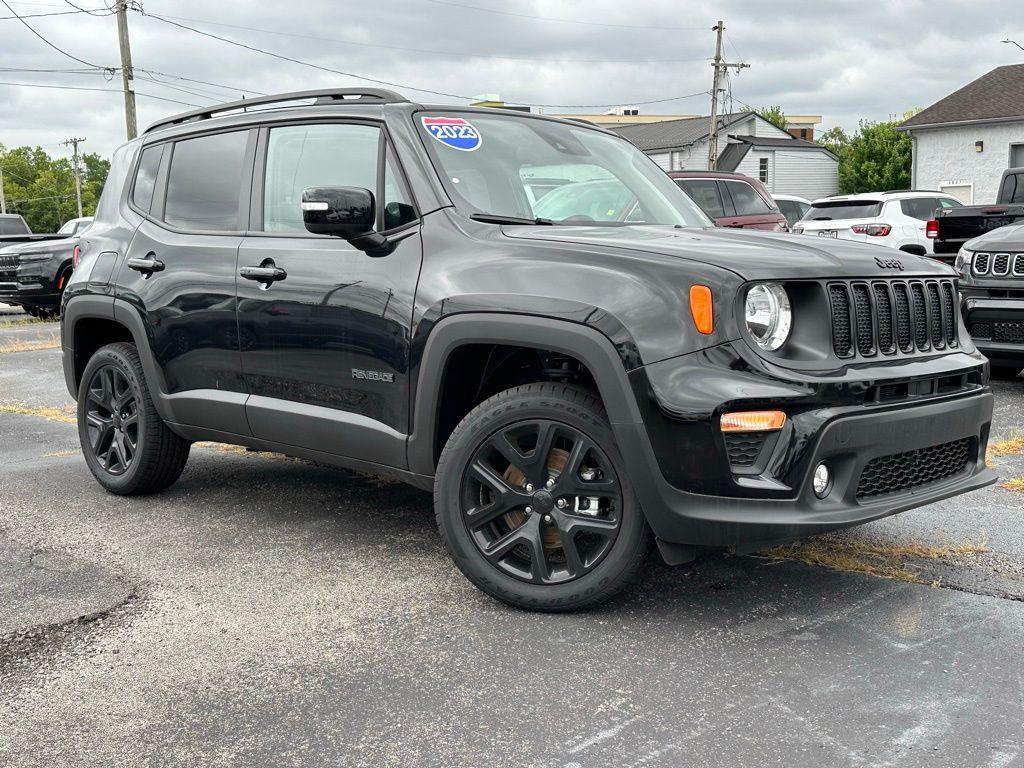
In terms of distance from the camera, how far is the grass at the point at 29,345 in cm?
1341

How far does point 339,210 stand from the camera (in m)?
3.94

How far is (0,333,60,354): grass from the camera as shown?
1341 cm

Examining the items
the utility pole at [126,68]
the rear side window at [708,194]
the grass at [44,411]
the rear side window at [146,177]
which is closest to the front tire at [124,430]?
the rear side window at [146,177]

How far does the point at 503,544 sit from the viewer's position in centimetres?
372

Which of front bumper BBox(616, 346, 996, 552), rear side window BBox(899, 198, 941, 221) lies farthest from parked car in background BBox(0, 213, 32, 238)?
front bumper BBox(616, 346, 996, 552)

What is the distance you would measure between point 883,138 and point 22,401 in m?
56.0

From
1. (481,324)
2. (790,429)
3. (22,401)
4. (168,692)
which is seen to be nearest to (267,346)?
(481,324)

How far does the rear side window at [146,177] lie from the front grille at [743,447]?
340 centimetres

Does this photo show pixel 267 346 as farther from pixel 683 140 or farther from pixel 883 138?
pixel 883 138

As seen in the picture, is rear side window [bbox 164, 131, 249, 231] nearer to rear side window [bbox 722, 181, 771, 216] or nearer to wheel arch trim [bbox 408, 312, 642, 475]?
wheel arch trim [bbox 408, 312, 642, 475]

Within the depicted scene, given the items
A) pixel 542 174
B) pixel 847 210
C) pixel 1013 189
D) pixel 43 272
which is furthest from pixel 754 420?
pixel 43 272

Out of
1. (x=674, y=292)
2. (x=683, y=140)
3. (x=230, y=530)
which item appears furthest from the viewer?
(x=683, y=140)

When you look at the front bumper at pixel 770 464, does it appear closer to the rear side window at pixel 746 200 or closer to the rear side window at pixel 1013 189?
the rear side window at pixel 1013 189

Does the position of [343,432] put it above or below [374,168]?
below
